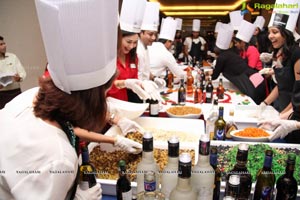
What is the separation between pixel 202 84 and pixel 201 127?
1057 millimetres

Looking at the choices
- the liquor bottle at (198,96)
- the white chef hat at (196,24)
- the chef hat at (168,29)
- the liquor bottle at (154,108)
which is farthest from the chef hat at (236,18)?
the liquor bottle at (154,108)

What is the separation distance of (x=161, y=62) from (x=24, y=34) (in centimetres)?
267

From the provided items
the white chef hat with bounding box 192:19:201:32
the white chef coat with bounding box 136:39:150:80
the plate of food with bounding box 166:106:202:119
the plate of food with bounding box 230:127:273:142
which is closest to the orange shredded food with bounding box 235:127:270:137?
the plate of food with bounding box 230:127:273:142

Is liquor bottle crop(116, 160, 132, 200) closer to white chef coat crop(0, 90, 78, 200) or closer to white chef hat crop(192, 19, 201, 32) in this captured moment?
white chef coat crop(0, 90, 78, 200)

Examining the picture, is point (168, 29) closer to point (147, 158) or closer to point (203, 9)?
point (147, 158)

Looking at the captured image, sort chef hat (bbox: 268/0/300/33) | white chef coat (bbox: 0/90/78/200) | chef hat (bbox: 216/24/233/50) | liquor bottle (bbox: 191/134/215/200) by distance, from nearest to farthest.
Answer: white chef coat (bbox: 0/90/78/200) < liquor bottle (bbox: 191/134/215/200) < chef hat (bbox: 268/0/300/33) < chef hat (bbox: 216/24/233/50)

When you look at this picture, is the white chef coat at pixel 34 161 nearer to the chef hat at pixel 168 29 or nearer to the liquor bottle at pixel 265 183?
the liquor bottle at pixel 265 183

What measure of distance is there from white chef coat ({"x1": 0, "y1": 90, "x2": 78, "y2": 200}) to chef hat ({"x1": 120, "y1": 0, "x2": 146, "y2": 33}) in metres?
1.50

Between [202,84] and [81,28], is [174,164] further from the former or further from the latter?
[202,84]

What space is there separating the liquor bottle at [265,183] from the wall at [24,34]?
426cm

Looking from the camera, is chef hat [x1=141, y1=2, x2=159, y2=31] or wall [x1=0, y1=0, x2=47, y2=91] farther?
wall [x1=0, y1=0, x2=47, y2=91]

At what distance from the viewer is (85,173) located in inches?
35.7

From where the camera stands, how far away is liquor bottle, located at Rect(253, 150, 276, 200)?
0.83 metres

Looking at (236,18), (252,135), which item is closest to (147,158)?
(252,135)
